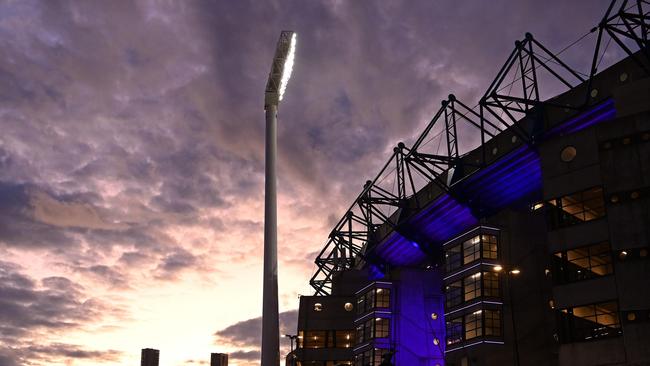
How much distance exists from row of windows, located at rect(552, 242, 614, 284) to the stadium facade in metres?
0.10

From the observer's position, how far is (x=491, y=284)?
7306 centimetres

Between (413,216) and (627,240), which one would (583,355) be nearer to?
(627,240)

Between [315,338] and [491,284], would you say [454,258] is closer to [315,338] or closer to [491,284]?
[491,284]

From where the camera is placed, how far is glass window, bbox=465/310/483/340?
236 ft

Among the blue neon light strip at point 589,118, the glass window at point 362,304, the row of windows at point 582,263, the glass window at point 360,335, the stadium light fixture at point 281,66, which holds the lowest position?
the glass window at point 360,335

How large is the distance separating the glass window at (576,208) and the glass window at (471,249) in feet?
43.7

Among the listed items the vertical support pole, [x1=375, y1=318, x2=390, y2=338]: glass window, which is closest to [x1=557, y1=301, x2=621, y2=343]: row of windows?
[x1=375, y1=318, x2=390, y2=338]: glass window

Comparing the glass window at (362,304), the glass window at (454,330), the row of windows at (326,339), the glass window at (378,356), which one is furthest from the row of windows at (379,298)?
the row of windows at (326,339)

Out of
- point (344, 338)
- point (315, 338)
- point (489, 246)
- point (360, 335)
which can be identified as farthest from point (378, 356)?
point (489, 246)

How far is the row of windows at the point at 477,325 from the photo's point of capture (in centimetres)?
7125

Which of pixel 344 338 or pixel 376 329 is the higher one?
pixel 344 338

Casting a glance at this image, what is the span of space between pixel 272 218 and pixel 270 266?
678 centimetres

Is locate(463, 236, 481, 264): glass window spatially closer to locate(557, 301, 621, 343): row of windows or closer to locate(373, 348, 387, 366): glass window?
locate(557, 301, 621, 343): row of windows

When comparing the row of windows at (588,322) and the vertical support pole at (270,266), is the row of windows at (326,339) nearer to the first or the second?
the vertical support pole at (270,266)
